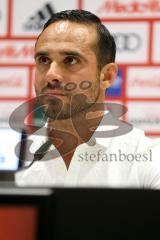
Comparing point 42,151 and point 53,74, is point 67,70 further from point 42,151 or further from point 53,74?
point 42,151

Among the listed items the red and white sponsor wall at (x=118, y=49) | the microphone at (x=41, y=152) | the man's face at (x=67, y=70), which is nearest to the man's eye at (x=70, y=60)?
the man's face at (x=67, y=70)

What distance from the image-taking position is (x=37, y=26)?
1876mm

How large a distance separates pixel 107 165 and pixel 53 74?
0.89 ft

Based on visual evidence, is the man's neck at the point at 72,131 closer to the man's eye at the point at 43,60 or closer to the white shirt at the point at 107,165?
the white shirt at the point at 107,165

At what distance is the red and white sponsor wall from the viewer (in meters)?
1.77

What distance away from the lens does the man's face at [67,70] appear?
112 cm

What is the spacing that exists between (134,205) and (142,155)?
0.79 metres

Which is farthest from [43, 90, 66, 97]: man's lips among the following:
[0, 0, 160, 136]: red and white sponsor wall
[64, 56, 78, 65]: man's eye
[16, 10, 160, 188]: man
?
[0, 0, 160, 136]: red and white sponsor wall

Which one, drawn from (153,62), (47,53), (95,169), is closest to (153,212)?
(95,169)

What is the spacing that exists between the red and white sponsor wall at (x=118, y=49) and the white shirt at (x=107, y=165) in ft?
2.00

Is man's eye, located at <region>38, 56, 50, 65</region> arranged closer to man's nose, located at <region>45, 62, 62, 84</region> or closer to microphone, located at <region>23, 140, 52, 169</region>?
man's nose, located at <region>45, 62, 62, 84</region>

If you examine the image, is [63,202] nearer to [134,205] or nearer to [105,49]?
[134,205]

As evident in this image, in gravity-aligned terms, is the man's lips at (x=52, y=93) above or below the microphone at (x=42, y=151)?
above

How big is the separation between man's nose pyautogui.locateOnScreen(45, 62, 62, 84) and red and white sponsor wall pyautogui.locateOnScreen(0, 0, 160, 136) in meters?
0.64
